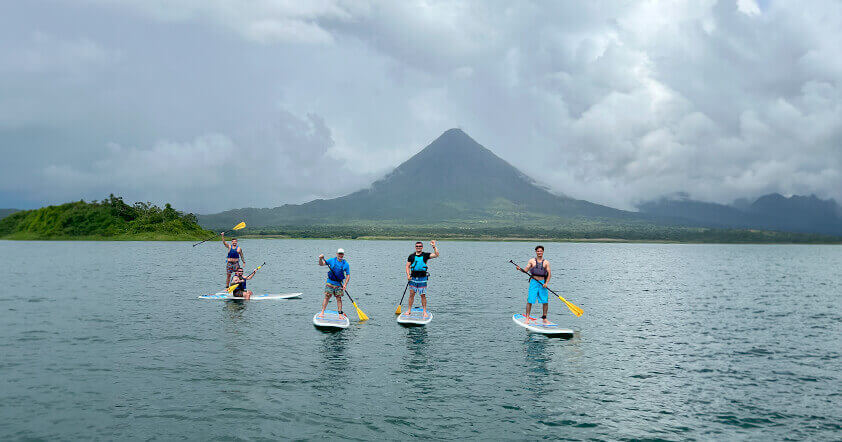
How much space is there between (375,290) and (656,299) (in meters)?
22.7

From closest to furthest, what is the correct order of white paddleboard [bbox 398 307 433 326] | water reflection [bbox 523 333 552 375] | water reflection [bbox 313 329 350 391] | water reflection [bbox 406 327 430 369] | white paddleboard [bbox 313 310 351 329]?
water reflection [bbox 313 329 350 391] < water reflection [bbox 523 333 552 375] < water reflection [bbox 406 327 430 369] < white paddleboard [bbox 313 310 351 329] < white paddleboard [bbox 398 307 433 326]

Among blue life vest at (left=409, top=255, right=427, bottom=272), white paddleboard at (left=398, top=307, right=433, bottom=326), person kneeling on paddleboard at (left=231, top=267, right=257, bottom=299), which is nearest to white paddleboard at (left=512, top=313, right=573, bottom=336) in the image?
white paddleboard at (left=398, top=307, right=433, bottom=326)

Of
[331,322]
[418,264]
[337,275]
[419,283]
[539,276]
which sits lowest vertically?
[331,322]

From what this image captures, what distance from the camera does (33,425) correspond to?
41.3 ft

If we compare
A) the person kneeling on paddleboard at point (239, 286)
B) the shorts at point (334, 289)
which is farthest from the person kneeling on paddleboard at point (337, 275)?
the person kneeling on paddleboard at point (239, 286)

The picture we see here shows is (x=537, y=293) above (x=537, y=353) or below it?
above

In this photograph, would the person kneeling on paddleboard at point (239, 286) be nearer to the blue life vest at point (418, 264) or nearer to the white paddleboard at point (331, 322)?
the white paddleboard at point (331, 322)

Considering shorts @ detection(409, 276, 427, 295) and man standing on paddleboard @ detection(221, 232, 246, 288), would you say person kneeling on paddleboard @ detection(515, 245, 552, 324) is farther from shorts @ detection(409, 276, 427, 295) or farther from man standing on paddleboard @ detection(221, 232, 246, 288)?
man standing on paddleboard @ detection(221, 232, 246, 288)

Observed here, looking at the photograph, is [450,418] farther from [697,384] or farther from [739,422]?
[697,384]

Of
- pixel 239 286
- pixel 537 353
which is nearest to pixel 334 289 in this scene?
pixel 537 353

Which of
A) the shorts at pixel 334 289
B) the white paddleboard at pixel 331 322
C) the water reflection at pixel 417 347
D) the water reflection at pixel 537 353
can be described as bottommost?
the water reflection at pixel 417 347

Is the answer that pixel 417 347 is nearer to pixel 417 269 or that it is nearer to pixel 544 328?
pixel 417 269

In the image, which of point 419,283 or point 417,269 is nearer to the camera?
point 417,269

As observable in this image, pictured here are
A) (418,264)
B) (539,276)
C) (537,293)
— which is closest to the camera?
(539,276)
